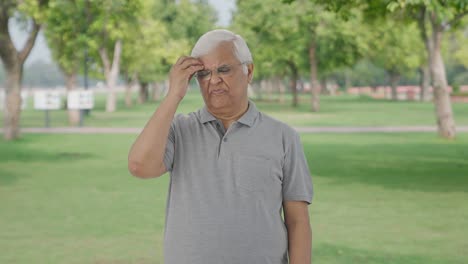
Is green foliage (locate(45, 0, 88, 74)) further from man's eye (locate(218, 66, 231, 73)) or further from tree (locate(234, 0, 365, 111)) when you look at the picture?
man's eye (locate(218, 66, 231, 73))

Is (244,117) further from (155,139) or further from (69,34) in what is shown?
(69,34)

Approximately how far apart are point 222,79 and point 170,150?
326 millimetres

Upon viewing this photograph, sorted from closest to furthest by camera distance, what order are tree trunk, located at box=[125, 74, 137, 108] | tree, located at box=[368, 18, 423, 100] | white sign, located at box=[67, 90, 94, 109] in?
white sign, located at box=[67, 90, 94, 109], tree trunk, located at box=[125, 74, 137, 108], tree, located at box=[368, 18, 423, 100]

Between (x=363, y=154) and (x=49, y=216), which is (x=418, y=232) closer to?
(x=49, y=216)

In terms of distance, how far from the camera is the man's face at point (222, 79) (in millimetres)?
3074

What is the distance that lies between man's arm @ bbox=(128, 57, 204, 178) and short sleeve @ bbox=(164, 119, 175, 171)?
0.04m

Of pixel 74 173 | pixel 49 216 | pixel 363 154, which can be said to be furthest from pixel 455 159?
pixel 49 216

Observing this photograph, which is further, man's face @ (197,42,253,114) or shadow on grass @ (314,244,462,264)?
shadow on grass @ (314,244,462,264)

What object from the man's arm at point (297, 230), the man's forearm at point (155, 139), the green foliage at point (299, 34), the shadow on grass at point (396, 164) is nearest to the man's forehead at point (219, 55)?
the man's forearm at point (155, 139)

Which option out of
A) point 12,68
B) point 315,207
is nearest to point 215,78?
point 315,207

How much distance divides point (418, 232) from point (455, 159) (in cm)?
909

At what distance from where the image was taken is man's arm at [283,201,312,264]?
319 centimetres

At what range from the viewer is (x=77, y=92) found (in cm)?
3278

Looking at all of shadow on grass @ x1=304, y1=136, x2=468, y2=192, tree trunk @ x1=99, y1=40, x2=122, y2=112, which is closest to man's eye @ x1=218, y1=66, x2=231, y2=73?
shadow on grass @ x1=304, y1=136, x2=468, y2=192
